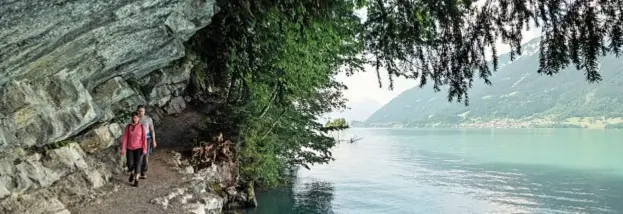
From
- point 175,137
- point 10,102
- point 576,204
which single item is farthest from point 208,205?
point 576,204

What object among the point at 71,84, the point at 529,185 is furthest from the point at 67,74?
the point at 529,185

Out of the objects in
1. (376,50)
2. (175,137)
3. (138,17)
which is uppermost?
(138,17)

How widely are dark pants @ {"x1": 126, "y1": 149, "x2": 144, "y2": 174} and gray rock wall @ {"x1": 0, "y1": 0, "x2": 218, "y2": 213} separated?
880 millimetres

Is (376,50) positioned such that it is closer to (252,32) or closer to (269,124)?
(252,32)

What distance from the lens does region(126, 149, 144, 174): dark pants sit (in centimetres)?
1337

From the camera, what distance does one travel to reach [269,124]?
25922 millimetres

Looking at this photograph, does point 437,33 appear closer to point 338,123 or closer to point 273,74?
point 273,74

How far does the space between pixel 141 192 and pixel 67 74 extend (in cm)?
479

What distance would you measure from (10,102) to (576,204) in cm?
3699

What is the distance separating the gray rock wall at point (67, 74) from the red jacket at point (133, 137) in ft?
3.10

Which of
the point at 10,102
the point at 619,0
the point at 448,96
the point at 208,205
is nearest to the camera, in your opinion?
the point at 619,0

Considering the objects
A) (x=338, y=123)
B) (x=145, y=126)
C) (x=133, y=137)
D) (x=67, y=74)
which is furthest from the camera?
(x=338, y=123)

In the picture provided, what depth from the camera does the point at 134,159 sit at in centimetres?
1384

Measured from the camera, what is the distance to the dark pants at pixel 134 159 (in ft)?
43.9
